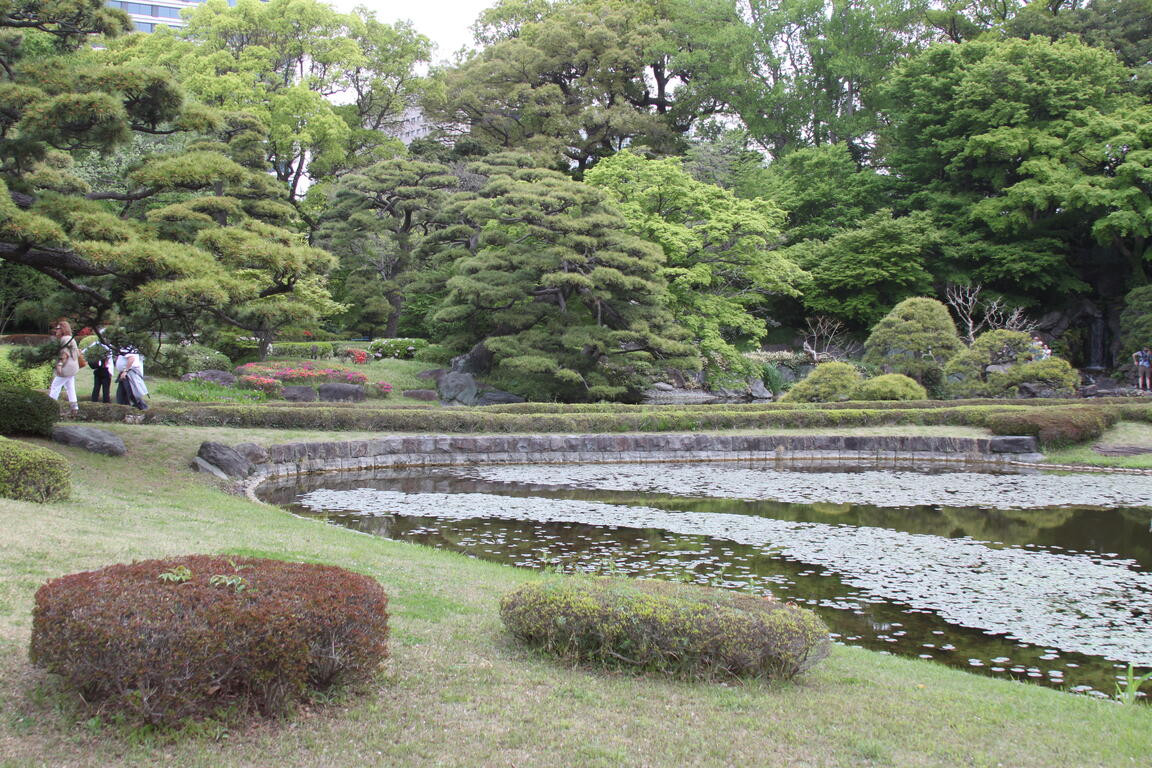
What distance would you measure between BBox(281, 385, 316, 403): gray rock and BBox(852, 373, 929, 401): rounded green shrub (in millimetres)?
14970

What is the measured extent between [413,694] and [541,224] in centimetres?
2133

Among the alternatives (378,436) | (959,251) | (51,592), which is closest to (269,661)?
(51,592)

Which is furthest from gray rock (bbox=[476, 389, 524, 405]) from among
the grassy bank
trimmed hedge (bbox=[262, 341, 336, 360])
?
the grassy bank

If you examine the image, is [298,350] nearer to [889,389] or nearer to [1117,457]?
[889,389]

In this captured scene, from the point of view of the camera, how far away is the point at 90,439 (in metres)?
11.5

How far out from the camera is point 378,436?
16.5m

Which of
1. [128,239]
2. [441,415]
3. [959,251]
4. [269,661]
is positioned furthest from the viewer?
[959,251]

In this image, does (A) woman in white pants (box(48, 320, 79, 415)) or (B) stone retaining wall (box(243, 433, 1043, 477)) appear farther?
(B) stone retaining wall (box(243, 433, 1043, 477))

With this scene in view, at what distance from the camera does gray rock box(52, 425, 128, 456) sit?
1141cm

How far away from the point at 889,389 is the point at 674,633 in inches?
798

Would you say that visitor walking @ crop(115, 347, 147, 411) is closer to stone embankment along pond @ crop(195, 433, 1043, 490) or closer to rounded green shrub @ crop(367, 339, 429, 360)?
stone embankment along pond @ crop(195, 433, 1043, 490)

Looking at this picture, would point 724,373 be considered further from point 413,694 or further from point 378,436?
point 413,694

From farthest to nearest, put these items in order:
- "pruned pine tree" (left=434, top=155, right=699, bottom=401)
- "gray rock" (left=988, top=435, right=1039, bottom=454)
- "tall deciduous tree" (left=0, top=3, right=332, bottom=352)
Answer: "pruned pine tree" (left=434, top=155, right=699, bottom=401), "gray rock" (left=988, top=435, right=1039, bottom=454), "tall deciduous tree" (left=0, top=3, right=332, bottom=352)

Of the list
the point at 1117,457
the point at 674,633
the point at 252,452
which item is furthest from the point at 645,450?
the point at 674,633
